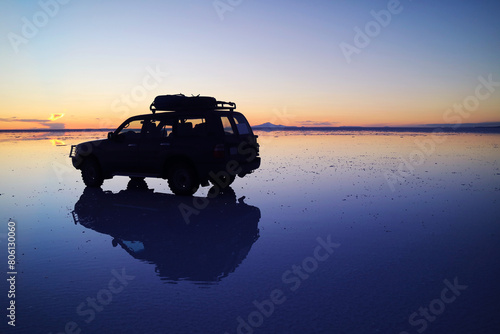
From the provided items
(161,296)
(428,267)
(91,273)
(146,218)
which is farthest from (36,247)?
(428,267)

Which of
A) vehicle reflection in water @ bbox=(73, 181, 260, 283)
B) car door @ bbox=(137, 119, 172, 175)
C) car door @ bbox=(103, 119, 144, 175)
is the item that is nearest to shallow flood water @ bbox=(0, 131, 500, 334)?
vehicle reflection in water @ bbox=(73, 181, 260, 283)

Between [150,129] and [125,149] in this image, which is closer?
[150,129]

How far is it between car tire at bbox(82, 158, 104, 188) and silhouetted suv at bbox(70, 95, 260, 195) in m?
0.06

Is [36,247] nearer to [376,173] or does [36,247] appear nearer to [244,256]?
[244,256]

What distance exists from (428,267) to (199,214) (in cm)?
496

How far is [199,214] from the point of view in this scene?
855cm

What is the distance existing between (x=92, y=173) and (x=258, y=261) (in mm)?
8898

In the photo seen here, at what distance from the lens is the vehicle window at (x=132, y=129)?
1155 centimetres

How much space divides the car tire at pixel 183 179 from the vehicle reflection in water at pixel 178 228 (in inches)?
10.2

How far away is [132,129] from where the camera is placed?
1173 centimetres

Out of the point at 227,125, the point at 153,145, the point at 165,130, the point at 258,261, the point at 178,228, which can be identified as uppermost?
the point at 227,125

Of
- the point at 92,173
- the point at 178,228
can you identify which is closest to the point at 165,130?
the point at 92,173

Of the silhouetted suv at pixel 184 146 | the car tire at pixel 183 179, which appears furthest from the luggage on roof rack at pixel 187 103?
the car tire at pixel 183 179

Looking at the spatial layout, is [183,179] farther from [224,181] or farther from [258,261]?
[258,261]
